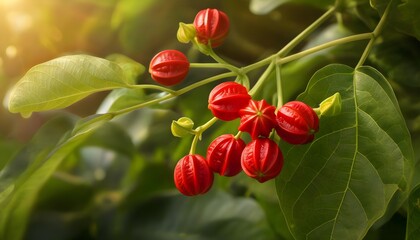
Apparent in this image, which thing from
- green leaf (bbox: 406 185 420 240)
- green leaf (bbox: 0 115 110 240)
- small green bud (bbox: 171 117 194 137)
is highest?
small green bud (bbox: 171 117 194 137)

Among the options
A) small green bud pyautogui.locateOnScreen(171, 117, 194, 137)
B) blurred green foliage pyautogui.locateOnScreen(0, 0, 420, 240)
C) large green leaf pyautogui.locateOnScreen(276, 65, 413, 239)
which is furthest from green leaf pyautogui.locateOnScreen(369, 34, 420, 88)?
small green bud pyautogui.locateOnScreen(171, 117, 194, 137)

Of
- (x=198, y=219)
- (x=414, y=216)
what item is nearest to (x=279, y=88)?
(x=414, y=216)

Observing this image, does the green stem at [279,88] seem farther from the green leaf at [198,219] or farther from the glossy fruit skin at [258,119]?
the green leaf at [198,219]

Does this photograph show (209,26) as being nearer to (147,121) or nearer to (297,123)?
(297,123)

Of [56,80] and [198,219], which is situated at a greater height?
[56,80]

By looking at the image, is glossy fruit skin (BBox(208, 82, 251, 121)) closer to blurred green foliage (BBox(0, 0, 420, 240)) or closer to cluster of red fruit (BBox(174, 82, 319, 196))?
cluster of red fruit (BBox(174, 82, 319, 196))

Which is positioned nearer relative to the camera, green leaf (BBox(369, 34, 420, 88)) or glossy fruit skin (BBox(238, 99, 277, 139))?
glossy fruit skin (BBox(238, 99, 277, 139))

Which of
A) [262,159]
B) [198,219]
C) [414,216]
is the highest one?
[262,159]
